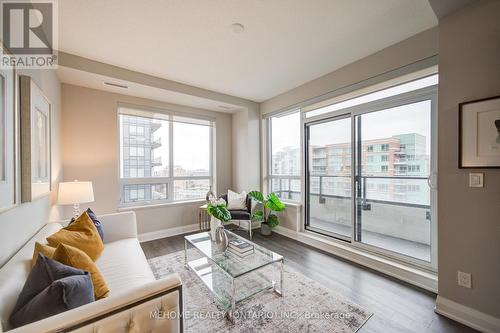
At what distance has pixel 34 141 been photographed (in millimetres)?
1868

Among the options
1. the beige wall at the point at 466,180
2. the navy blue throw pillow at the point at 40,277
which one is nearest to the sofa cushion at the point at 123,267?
the navy blue throw pillow at the point at 40,277

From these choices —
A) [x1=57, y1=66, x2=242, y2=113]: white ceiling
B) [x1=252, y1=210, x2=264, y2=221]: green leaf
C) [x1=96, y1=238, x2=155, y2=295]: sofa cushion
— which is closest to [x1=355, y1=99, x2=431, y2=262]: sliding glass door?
[x1=252, y1=210, x2=264, y2=221]: green leaf

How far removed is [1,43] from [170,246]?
295 cm

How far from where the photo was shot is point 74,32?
7.29 feet

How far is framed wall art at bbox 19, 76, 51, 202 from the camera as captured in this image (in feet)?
5.47

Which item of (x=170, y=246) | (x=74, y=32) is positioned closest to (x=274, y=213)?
(x=170, y=246)

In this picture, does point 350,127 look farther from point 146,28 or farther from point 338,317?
point 146,28

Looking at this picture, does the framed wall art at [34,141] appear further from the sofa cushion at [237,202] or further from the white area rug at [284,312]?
the sofa cushion at [237,202]

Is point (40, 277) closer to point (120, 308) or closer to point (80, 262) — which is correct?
point (80, 262)

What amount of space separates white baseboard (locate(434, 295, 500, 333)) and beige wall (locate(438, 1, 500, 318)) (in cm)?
4

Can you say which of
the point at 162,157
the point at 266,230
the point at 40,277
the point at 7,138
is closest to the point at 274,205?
the point at 266,230

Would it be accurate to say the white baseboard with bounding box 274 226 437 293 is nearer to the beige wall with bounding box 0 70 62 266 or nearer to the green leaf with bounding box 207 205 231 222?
the green leaf with bounding box 207 205 231 222

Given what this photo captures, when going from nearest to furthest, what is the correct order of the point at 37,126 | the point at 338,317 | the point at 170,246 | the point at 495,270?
the point at 495,270
the point at 338,317
the point at 37,126
the point at 170,246

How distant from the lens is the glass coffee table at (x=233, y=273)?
1872 millimetres
